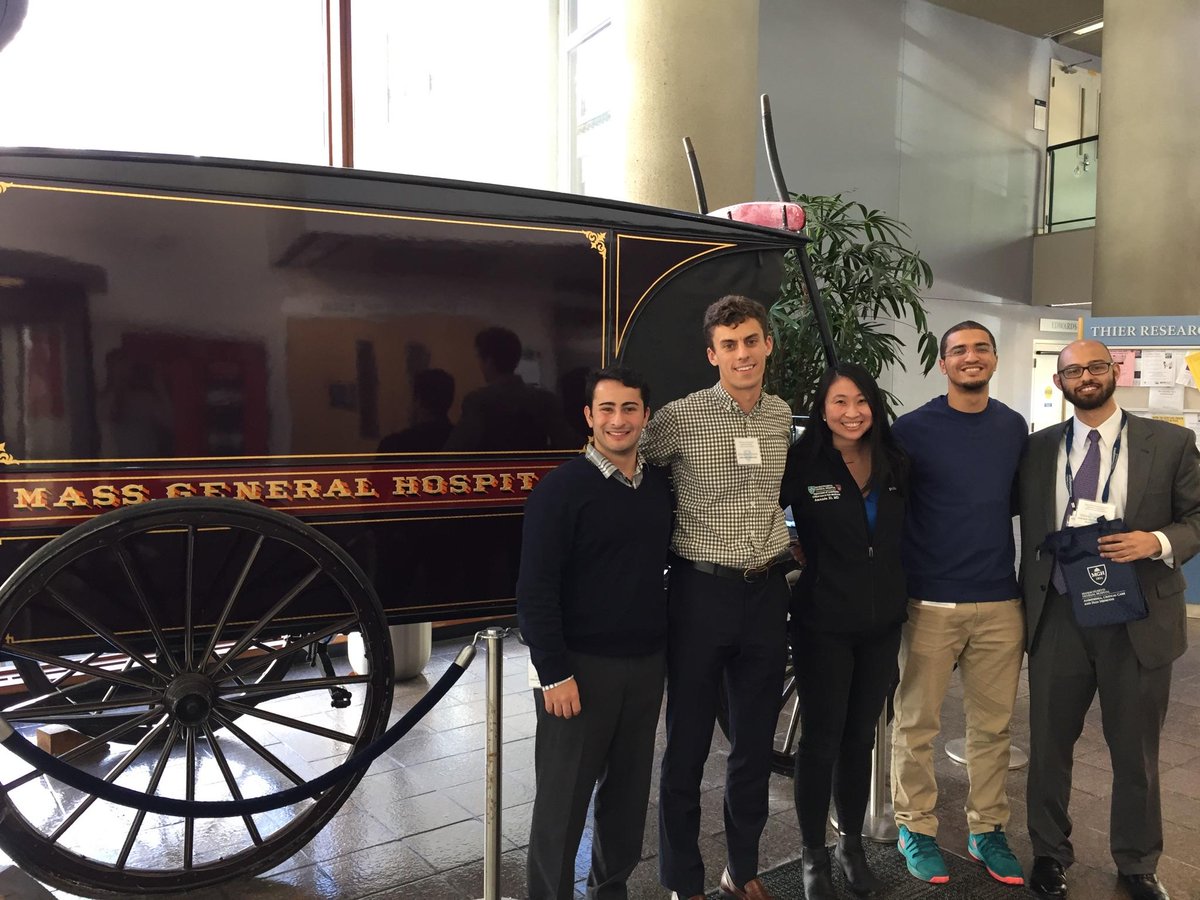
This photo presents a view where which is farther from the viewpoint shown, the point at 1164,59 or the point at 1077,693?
the point at 1164,59

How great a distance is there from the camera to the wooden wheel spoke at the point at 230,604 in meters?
2.19

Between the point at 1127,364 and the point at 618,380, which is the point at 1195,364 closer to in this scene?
the point at 1127,364

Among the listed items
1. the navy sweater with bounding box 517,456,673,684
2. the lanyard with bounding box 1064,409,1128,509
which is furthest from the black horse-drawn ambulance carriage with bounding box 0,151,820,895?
the lanyard with bounding box 1064,409,1128,509

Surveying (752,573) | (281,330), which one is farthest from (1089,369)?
(281,330)

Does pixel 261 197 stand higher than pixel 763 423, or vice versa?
pixel 261 197

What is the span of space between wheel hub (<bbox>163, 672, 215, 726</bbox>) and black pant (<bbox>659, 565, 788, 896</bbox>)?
1.12m

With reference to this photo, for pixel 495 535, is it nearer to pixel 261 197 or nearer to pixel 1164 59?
pixel 261 197

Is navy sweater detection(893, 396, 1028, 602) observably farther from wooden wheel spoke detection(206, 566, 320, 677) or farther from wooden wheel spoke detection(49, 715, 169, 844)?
wooden wheel spoke detection(49, 715, 169, 844)

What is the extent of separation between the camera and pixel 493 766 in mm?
2150

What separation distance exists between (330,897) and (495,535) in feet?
3.54

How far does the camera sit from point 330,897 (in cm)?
251

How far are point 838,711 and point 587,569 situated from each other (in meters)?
0.78

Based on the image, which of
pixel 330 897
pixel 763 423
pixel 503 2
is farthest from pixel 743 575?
pixel 503 2

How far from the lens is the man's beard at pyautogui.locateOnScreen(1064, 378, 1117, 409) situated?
7.82 ft
